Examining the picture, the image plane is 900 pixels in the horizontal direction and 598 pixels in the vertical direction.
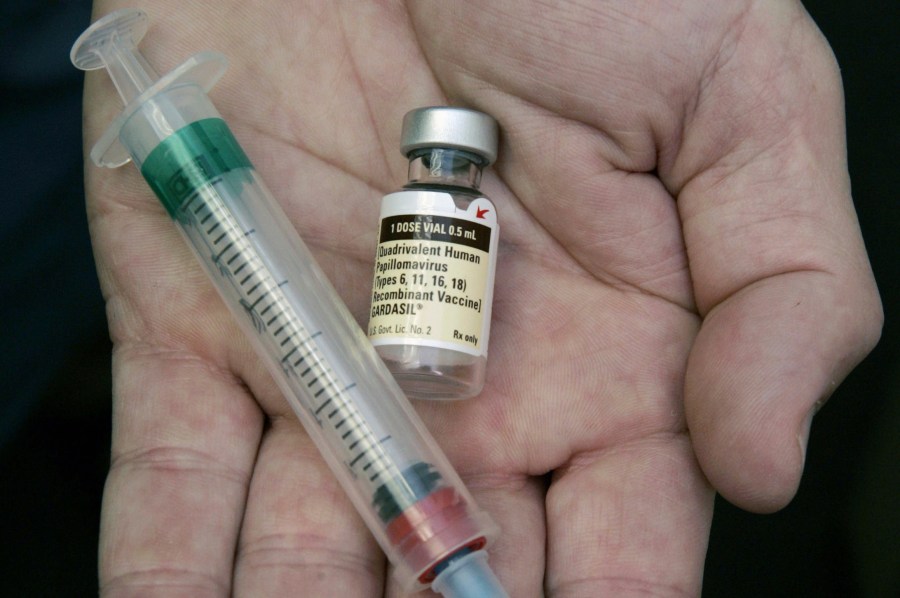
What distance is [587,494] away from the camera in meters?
1.82

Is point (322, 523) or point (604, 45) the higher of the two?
point (604, 45)

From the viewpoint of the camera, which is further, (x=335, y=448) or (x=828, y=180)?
(x=828, y=180)

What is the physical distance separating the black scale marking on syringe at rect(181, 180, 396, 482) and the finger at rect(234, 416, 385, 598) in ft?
0.38

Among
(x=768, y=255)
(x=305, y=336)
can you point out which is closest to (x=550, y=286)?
(x=768, y=255)

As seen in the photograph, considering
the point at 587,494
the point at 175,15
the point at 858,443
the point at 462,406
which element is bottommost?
the point at 858,443

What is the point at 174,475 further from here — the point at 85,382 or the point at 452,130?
the point at 85,382

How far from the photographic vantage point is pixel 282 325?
1.79 m

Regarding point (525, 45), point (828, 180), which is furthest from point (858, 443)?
point (525, 45)

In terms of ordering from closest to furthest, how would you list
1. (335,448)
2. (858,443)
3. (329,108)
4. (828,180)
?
(335,448), (828,180), (329,108), (858,443)

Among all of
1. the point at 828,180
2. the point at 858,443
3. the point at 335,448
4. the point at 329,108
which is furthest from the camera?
the point at 858,443

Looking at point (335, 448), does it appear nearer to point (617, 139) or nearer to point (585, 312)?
point (585, 312)

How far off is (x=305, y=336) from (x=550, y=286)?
0.55 metres

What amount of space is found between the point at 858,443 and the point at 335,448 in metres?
1.81

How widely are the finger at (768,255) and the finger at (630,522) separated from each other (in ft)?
0.32
